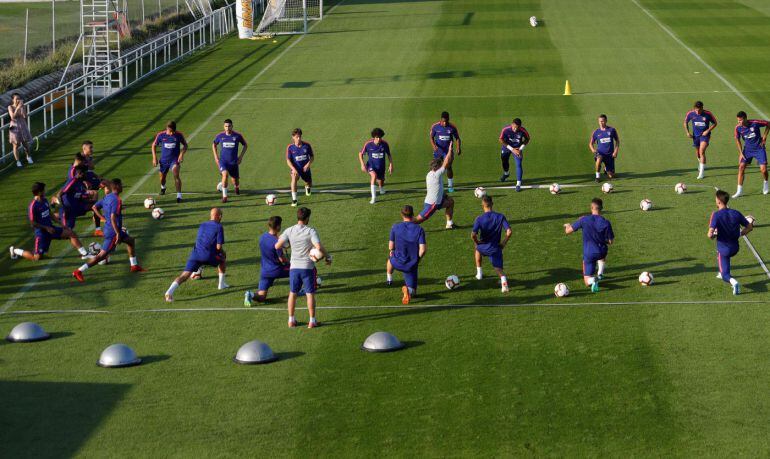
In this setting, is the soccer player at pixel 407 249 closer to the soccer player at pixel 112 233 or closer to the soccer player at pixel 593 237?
the soccer player at pixel 593 237

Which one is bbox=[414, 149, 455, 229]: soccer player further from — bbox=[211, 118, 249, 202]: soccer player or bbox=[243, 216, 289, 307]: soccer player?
bbox=[211, 118, 249, 202]: soccer player

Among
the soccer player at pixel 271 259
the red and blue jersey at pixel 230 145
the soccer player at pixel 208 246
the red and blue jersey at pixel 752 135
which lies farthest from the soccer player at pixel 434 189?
the red and blue jersey at pixel 752 135

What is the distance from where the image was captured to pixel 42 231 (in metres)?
21.2

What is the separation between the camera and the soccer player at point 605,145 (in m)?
26.5

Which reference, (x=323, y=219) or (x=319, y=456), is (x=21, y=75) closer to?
(x=323, y=219)

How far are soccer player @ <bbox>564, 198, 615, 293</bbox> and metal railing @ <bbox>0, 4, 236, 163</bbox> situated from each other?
705 inches

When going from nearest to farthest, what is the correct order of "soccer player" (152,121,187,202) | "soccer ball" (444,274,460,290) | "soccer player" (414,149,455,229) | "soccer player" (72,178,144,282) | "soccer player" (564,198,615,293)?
"soccer player" (564,198,615,293) → "soccer ball" (444,274,460,290) → "soccer player" (72,178,144,282) → "soccer player" (414,149,455,229) → "soccer player" (152,121,187,202)

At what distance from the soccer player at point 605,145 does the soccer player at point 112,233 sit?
1182 centimetres

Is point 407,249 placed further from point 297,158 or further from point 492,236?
point 297,158

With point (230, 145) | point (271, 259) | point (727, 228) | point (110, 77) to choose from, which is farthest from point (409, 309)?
point (110, 77)

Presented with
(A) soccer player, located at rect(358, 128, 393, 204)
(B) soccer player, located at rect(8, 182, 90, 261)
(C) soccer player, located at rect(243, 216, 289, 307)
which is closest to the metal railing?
(B) soccer player, located at rect(8, 182, 90, 261)

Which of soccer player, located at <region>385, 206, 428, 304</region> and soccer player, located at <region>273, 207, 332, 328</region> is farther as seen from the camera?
soccer player, located at <region>385, 206, 428, 304</region>

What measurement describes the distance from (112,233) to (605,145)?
501 inches

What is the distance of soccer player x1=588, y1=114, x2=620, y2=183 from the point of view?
26.5 meters
